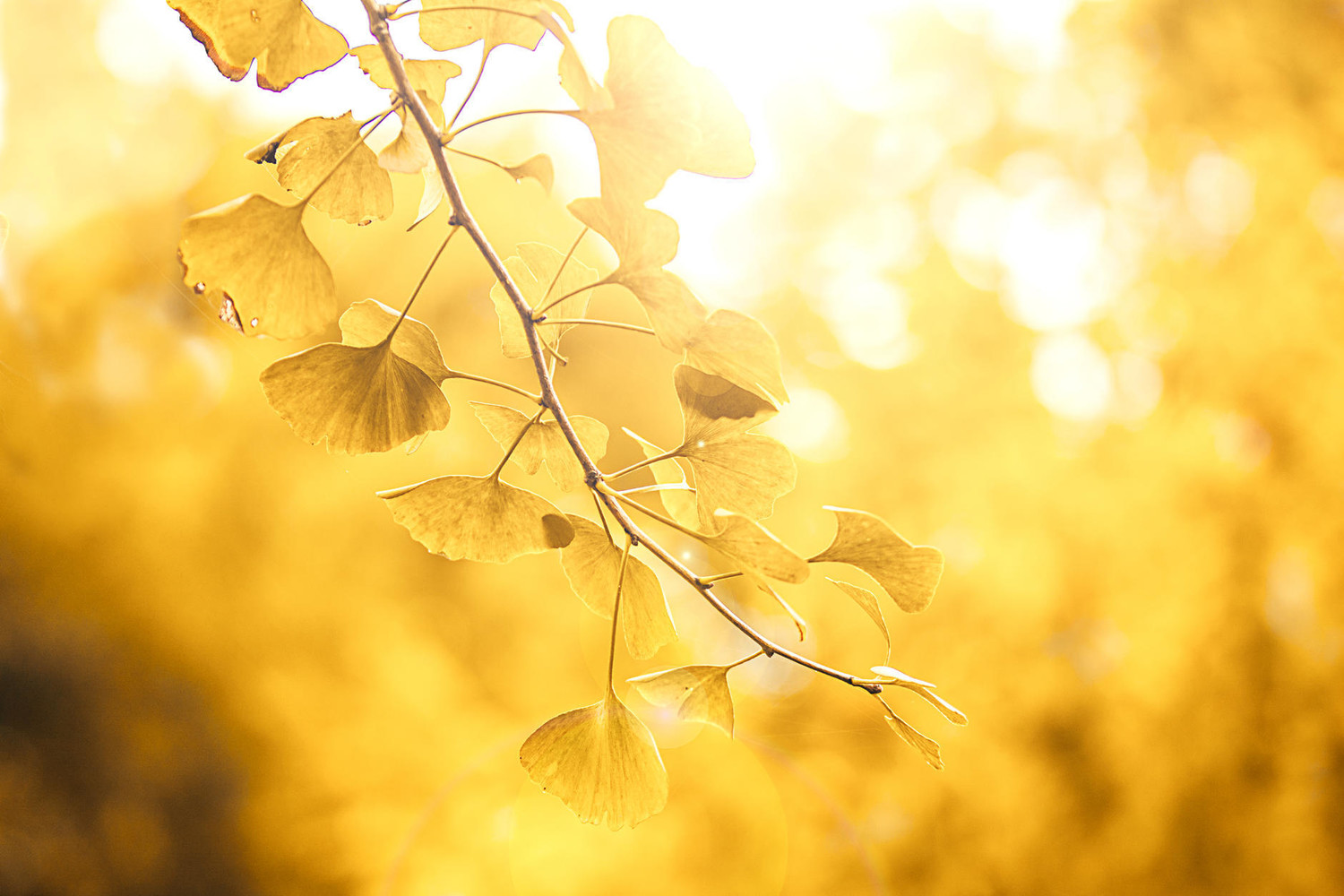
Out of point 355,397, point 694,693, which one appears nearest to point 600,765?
point 694,693

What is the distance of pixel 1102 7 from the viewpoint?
146 cm

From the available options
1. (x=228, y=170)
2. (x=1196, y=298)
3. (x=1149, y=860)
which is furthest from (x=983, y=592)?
(x=228, y=170)

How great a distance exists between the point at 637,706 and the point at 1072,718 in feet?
2.69

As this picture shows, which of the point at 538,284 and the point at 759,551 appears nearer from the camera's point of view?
the point at 759,551

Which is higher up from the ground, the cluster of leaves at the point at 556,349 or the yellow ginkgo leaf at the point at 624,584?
the cluster of leaves at the point at 556,349

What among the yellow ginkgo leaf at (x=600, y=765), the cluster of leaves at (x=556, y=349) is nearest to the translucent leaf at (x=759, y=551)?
the cluster of leaves at (x=556, y=349)

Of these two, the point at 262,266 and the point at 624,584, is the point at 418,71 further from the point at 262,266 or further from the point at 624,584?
the point at 624,584

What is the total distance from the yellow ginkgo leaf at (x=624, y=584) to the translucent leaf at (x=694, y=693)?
0.01 metres

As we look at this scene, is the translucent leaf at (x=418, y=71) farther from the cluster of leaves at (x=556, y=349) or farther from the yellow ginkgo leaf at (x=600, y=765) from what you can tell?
the yellow ginkgo leaf at (x=600, y=765)

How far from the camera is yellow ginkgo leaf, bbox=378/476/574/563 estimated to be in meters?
0.26

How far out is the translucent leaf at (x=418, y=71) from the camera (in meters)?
0.27

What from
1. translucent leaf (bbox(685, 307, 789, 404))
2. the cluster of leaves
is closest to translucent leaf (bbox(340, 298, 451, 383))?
the cluster of leaves

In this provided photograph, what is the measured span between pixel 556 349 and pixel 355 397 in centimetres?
9

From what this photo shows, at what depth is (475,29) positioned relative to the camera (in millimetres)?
267
